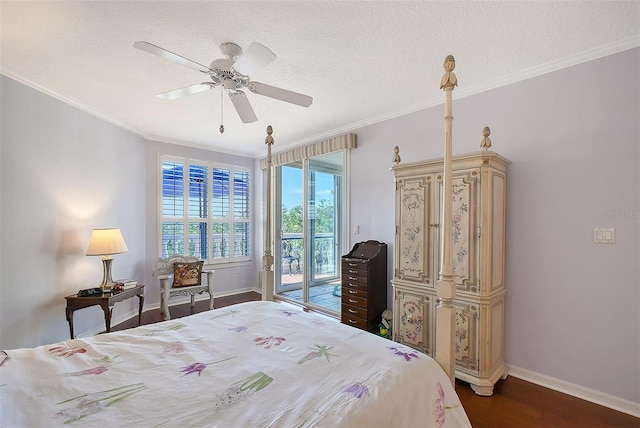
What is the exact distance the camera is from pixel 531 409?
207cm

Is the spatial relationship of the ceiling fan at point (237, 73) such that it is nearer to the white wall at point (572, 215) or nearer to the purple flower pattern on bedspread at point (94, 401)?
the white wall at point (572, 215)

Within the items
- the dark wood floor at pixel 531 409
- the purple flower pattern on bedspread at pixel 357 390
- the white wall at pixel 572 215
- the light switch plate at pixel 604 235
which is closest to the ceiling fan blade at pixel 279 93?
the white wall at pixel 572 215

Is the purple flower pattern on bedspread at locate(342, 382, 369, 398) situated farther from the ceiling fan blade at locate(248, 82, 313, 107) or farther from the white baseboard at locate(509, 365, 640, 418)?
the white baseboard at locate(509, 365, 640, 418)

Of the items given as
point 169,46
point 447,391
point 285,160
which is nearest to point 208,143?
point 285,160

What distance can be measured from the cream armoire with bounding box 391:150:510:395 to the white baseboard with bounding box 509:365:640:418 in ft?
0.49

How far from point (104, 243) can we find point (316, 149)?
9.27ft

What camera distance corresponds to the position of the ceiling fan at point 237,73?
5.66 feet

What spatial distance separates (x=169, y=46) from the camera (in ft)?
6.92

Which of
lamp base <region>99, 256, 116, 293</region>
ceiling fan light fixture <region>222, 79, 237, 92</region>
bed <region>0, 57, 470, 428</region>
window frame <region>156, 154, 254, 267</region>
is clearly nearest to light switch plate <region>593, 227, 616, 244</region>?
bed <region>0, 57, 470, 428</region>

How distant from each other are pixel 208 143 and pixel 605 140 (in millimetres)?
4774

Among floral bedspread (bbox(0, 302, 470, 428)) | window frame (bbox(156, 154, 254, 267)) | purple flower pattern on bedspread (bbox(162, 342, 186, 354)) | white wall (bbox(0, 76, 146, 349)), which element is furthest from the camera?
window frame (bbox(156, 154, 254, 267))

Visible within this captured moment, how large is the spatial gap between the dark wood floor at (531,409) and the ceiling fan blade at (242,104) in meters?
2.75

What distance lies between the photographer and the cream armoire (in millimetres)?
2285

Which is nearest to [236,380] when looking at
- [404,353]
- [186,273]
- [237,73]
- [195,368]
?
[195,368]
